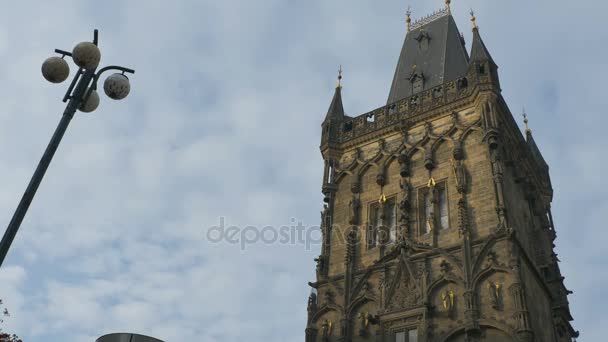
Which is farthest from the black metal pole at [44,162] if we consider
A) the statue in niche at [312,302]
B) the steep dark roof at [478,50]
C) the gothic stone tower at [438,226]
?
the steep dark roof at [478,50]

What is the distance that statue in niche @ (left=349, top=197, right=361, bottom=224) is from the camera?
2633 centimetres

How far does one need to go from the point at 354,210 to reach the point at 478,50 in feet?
30.1

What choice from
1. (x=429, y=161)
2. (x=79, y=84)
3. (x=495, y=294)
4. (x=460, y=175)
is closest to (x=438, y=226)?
(x=460, y=175)

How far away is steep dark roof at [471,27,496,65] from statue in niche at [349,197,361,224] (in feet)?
26.3

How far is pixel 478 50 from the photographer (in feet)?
95.0

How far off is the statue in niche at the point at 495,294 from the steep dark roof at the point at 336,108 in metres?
12.8

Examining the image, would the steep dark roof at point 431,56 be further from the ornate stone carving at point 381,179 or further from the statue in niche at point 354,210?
the statue in niche at point 354,210

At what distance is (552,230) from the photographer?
2978 centimetres

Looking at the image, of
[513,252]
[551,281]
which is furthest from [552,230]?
[513,252]

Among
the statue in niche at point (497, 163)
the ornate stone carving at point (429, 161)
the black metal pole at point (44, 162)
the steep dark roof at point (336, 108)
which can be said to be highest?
the steep dark roof at point (336, 108)

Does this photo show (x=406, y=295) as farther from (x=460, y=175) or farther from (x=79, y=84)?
(x=79, y=84)

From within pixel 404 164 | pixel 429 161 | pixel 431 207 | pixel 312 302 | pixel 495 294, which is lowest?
pixel 495 294

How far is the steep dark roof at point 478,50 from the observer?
92.8 feet

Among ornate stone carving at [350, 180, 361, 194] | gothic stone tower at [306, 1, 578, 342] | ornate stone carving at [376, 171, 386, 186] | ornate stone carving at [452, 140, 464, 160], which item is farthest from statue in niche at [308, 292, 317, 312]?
ornate stone carving at [452, 140, 464, 160]
